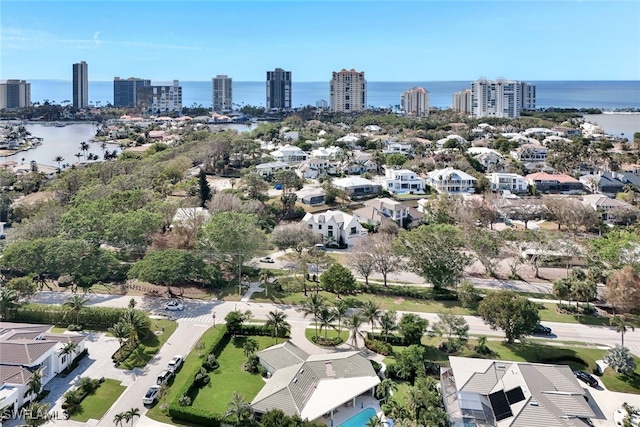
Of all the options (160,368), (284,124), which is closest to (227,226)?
(160,368)

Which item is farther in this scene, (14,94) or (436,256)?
(14,94)

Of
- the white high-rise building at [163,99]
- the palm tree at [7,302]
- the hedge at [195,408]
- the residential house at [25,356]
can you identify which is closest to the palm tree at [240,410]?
the hedge at [195,408]

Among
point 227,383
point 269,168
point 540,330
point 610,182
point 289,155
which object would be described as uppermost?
point 289,155

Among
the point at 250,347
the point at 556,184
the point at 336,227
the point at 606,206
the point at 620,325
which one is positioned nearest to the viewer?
the point at 250,347

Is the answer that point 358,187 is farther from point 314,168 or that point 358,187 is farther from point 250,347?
point 250,347

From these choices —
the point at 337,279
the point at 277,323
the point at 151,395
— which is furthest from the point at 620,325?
the point at 151,395

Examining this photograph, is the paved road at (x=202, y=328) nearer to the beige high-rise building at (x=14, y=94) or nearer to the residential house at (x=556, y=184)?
the residential house at (x=556, y=184)

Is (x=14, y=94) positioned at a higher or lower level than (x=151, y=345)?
higher

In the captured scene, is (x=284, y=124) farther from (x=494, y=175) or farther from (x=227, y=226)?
(x=227, y=226)
